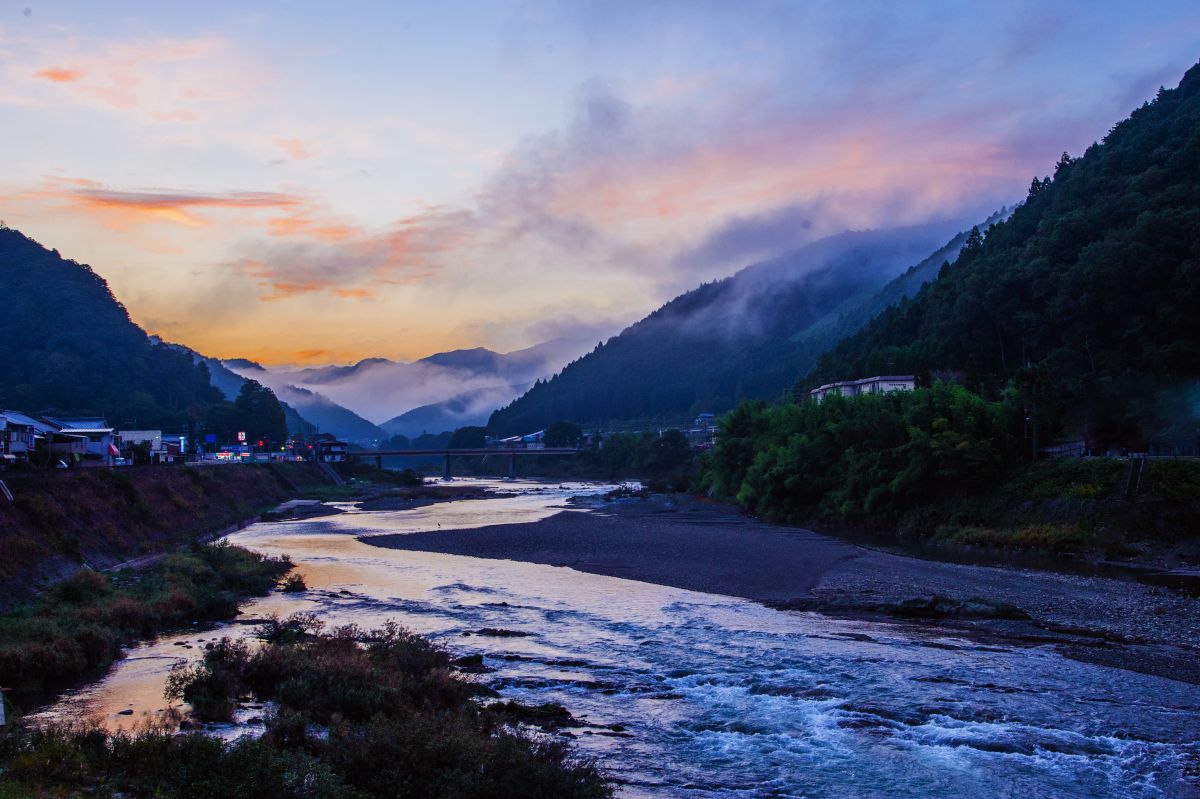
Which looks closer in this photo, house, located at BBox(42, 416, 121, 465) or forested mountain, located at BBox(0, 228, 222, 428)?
house, located at BBox(42, 416, 121, 465)

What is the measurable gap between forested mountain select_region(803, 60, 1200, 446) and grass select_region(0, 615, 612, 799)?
49.4 metres

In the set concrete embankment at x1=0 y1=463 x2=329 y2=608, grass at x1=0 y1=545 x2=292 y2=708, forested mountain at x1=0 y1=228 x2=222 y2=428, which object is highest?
forested mountain at x1=0 y1=228 x2=222 y2=428

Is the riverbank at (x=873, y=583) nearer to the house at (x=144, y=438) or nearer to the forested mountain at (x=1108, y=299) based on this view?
the forested mountain at (x=1108, y=299)

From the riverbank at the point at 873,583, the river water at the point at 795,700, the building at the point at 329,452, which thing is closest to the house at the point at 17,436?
the riverbank at the point at 873,583

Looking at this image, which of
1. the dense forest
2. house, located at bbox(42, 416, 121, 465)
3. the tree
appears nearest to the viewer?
the dense forest

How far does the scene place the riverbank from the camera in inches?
917

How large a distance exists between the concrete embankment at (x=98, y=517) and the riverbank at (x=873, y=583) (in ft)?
41.9

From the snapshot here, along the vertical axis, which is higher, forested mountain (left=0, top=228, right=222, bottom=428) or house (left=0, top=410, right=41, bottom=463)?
forested mountain (left=0, top=228, right=222, bottom=428)

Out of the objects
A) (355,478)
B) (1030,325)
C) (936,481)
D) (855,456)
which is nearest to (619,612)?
(936,481)

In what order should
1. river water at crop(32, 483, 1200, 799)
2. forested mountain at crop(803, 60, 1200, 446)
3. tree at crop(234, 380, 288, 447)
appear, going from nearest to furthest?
river water at crop(32, 483, 1200, 799) < forested mountain at crop(803, 60, 1200, 446) < tree at crop(234, 380, 288, 447)

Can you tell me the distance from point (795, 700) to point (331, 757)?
967 cm

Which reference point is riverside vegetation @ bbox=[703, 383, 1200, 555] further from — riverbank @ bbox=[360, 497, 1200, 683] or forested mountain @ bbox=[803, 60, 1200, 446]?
riverbank @ bbox=[360, 497, 1200, 683]

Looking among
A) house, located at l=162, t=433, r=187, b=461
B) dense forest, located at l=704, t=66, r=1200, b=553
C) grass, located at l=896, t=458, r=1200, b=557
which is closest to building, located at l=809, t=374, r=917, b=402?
dense forest, located at l=704, t=66, r=1200, b=553

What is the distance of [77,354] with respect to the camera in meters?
161
